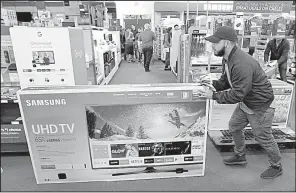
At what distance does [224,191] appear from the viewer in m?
2.12

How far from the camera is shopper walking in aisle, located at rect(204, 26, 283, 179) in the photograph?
1901 mm

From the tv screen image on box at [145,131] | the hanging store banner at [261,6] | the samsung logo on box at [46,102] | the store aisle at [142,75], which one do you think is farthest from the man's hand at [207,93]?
the store aisle at [142,75]

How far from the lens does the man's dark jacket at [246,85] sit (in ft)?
6.18

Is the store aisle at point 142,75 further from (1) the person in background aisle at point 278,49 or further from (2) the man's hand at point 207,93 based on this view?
(2) the man's hand at point 207,93

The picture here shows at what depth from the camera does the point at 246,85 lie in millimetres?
1880

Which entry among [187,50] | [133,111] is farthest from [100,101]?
[187,50]

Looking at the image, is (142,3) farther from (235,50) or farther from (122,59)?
(235,50)

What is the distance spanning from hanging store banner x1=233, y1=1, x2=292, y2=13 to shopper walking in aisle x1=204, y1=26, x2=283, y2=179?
1.92 m

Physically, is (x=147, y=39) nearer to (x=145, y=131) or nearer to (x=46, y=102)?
(x=145, y=131)

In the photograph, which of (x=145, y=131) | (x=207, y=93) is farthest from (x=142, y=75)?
(x=207, y=93)

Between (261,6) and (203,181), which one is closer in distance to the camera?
(203,181)

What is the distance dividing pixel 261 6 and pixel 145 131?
2.94 meters

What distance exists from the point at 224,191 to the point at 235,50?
4.34ft

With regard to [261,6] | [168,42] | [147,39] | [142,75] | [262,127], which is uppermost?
[261,6]
